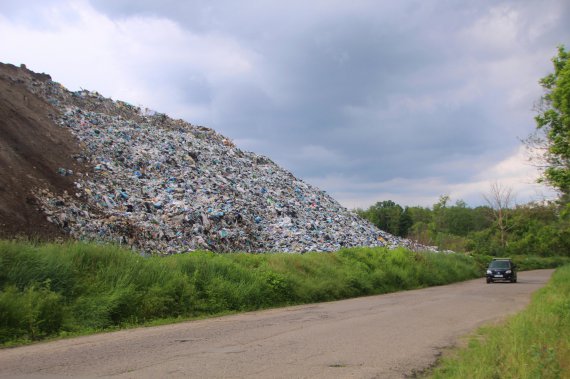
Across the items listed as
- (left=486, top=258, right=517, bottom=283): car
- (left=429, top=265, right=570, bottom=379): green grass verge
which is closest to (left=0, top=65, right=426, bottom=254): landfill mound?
(left=486, top=258, right=517, bottom=283): car

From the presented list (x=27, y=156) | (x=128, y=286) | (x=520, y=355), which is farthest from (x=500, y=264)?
(x=27, y=156)

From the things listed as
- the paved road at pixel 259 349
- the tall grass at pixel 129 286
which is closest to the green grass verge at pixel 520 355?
the paved road at pixel 259 349

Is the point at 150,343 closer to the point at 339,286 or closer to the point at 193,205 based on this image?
the point at 339,286

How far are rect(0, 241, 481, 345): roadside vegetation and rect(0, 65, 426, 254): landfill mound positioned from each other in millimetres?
4996

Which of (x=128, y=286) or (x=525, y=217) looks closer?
(x=128, y=286)

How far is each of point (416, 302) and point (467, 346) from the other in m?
8.46

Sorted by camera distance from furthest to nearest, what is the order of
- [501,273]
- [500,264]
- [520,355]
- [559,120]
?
[500,264], [501,273], [559,120], [520,355]

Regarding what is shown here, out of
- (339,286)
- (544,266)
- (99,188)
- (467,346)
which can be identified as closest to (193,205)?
(99,188)

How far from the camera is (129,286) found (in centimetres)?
1162

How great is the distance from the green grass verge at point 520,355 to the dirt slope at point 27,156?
14635 millimetres

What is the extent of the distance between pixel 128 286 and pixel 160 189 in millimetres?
14300

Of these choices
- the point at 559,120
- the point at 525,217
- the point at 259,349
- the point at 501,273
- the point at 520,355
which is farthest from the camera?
the point at 525,217

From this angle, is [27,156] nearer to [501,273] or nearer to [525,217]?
[501,273]

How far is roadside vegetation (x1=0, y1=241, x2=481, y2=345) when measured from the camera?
958cm
